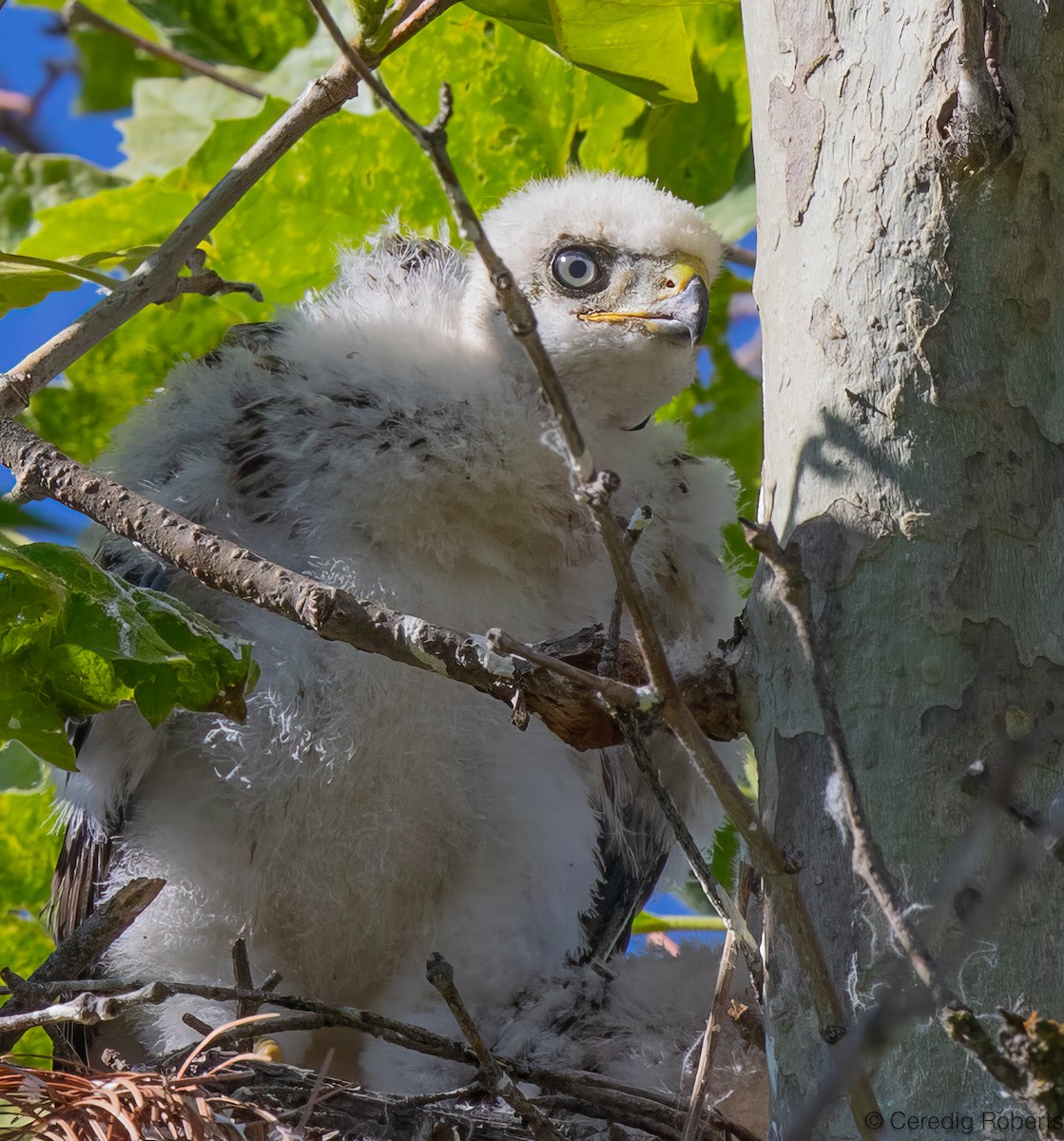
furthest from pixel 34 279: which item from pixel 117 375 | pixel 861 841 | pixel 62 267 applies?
pixel 861 841

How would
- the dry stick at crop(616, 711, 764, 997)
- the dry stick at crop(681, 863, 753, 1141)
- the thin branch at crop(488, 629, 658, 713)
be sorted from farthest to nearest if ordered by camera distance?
1. the dry stick at crop(681, 863, 753, 1141)
2. the dry stick at crop(616, 711, 764, 997)
3. the thin branch at crop(488, 629, 658, 713)

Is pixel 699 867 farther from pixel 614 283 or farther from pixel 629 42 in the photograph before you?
pixel 614 283

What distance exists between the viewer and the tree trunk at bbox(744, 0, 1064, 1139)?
4.99 feet

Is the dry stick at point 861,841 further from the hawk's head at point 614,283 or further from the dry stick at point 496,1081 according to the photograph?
the hawk's head at point 614,283

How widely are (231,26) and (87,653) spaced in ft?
7.88

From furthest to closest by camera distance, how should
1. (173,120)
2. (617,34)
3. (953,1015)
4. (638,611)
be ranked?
(173,120) < (617,34) < (638,611) < (953,1015)

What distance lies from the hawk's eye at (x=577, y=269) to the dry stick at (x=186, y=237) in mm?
720

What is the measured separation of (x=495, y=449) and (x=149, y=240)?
1188mm

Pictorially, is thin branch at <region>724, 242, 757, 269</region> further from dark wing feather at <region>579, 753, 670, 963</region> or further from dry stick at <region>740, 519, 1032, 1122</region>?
dry stick at <region>740, 519, 1032, 1122</region>

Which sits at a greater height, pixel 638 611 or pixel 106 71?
pixel 106 71

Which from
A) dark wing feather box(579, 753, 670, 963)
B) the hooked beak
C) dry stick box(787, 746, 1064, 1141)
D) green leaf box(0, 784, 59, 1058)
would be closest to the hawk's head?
the hooked beak

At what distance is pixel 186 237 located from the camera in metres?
2.20

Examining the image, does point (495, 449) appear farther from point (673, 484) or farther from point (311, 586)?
point (311, 586)

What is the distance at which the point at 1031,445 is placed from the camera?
167cm
